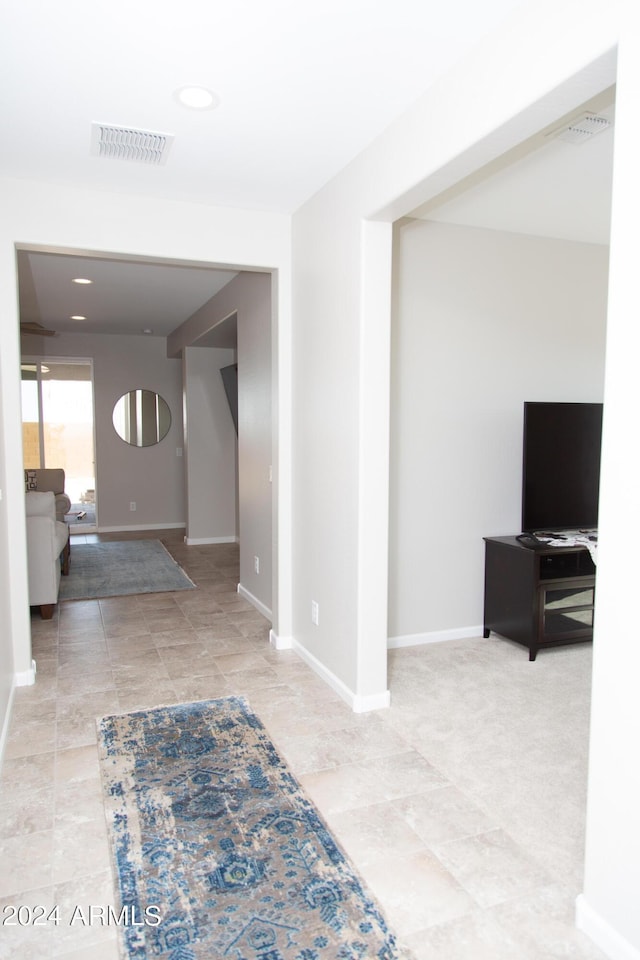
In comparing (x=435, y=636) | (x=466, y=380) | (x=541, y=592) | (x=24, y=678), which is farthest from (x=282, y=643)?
(x=466, y=380)

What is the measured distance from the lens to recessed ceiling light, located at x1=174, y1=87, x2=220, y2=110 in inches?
91.8

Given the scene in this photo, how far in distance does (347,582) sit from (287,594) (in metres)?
0.86

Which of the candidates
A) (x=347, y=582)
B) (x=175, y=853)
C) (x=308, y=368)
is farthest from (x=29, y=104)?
(x=175, y=853)

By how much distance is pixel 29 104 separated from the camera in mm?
2434

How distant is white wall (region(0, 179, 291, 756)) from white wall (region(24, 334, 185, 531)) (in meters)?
5.26

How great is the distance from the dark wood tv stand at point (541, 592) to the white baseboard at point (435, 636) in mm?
183

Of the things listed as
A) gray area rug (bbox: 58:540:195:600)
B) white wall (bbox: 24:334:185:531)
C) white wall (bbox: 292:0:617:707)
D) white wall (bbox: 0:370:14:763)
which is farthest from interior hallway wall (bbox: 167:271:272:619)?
white wall (bbox: 24:334:185:531)

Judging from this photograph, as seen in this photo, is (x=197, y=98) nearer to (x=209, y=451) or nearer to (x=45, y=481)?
(x=209, y=451)

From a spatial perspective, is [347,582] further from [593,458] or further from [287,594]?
[593,458]

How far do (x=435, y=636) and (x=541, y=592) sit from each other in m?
0.71

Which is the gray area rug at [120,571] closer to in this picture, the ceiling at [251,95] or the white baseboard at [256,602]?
the white baseboard at [256,602]

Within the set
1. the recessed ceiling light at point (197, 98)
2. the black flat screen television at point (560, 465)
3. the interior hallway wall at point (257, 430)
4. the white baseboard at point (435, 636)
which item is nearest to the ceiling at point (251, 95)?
the recessed ceiling light at point (197, 98)

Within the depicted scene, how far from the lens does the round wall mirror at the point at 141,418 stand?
8625mm

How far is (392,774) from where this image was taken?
2479 mm
